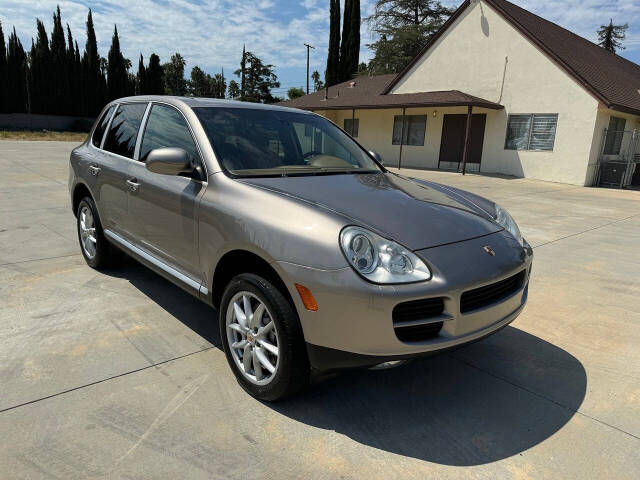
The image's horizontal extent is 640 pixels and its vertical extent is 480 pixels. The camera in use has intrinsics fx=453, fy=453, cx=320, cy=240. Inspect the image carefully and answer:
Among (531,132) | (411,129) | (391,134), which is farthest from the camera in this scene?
(391,134)

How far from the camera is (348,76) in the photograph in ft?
120

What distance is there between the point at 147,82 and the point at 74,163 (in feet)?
171

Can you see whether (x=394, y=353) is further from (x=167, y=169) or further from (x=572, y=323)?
(x=572, y=323)

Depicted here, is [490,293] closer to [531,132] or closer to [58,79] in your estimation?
[531,132]

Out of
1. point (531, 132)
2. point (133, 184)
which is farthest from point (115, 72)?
point (133, 184)

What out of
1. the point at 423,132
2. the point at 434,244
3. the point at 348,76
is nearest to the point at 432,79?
the point at 423,132

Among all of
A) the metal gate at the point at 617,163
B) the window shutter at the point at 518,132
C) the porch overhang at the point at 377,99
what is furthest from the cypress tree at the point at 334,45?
the metal gate at the point at 617,163

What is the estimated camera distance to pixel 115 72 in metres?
47.9

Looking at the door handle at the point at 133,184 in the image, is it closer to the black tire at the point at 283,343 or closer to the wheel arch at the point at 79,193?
the wheel arch at the point at 79,193

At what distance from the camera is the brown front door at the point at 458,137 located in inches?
763

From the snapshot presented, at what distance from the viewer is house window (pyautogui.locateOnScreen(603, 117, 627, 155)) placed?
1686cm

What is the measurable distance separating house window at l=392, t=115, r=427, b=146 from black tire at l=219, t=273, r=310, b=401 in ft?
64.1

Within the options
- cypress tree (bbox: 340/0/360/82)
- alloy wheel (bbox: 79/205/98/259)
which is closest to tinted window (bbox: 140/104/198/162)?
alloy wheel (bbox: 79/205/98/259)

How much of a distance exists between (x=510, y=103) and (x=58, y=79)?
43238mm
